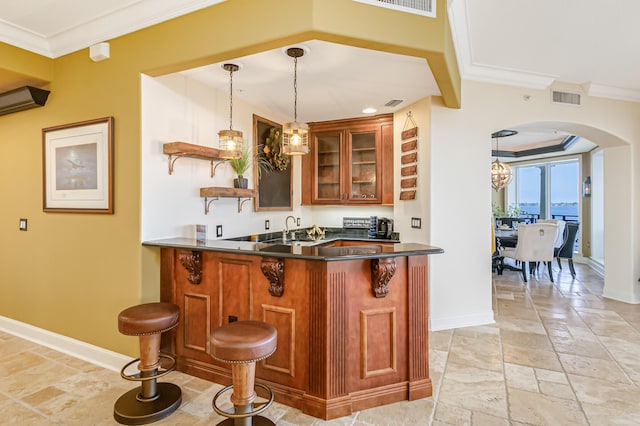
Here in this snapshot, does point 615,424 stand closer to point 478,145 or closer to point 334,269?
point 334,269

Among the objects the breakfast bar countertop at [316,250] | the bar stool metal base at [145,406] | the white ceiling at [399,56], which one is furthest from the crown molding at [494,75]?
the bar stool metal base at [145,406]

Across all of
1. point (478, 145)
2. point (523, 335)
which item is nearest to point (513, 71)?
point (478, 145)

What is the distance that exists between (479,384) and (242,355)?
1853 millimetres

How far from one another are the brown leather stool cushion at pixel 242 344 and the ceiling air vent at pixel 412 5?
2.06 meters

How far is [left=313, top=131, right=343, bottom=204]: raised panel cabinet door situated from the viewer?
4816mm

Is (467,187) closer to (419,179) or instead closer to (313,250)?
(419,179)

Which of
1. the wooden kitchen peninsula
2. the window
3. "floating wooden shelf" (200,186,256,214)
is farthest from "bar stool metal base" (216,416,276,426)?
the window

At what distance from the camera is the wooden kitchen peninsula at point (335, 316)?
7.09 feet

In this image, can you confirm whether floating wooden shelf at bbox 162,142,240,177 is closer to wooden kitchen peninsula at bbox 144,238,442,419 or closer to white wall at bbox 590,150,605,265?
wooden kitchen peninsula at bbox 144,238,442,419

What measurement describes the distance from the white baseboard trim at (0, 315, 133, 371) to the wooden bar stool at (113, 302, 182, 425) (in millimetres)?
578

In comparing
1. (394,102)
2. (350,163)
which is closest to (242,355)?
(394,102)

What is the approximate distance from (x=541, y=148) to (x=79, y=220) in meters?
8.78

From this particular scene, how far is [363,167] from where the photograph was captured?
4.73 metres

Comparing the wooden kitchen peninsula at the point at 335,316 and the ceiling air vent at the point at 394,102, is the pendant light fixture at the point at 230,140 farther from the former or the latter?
the ceiling air vent at the point at 394,102
